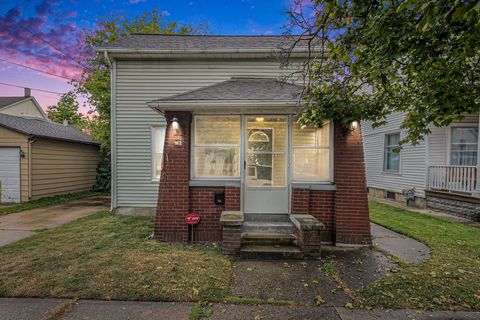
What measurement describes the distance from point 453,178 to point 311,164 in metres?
6.94

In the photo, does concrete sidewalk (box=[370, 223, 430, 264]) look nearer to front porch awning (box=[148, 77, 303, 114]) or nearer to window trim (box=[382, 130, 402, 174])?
front porch awning (box=[148, 77, 303, 114])

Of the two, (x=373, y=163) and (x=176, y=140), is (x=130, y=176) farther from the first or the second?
(x=373, y=163)

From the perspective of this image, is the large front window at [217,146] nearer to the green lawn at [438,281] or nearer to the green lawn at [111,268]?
the green lawn at [111,268]

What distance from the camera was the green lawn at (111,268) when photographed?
2.97 meters

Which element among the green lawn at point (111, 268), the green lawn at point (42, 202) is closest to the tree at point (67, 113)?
the green lawn at point (42, 202)

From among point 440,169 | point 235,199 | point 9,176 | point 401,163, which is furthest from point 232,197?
point 9,176

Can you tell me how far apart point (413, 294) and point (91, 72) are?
16977 mm

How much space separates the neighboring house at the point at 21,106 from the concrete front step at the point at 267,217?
22196 mm

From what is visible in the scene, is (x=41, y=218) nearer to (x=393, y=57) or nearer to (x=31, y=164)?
(x=31, y=164)

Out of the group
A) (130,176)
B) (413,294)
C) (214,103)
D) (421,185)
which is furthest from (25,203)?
(421,185)

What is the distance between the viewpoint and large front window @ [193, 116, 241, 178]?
504 centimetres

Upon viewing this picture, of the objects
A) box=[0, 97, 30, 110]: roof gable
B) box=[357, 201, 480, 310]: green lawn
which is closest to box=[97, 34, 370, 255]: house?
box=[357, 201, 480, 310]: green lawn

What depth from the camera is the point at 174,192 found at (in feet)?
15.8

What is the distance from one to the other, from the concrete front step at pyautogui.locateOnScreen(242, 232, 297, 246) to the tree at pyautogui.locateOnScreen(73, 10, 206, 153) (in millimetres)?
10648
